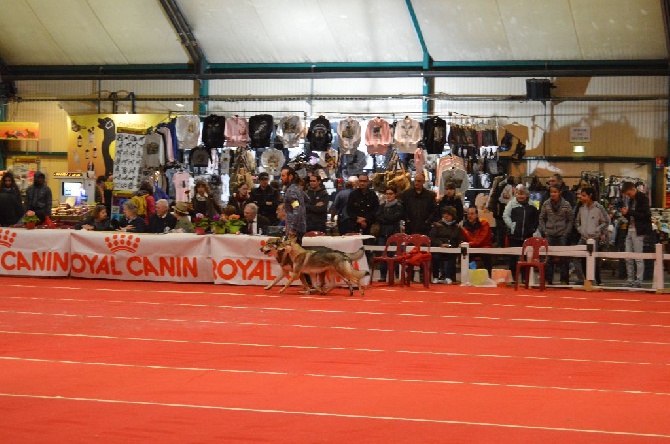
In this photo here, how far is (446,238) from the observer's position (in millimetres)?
17344

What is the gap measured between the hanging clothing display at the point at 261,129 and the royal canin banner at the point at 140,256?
18.0 ft

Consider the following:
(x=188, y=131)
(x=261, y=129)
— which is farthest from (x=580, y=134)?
(x=188, y=131)

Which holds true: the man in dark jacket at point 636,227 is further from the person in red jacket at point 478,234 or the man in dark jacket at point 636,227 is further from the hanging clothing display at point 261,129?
the hanging clothing display at point 261,129

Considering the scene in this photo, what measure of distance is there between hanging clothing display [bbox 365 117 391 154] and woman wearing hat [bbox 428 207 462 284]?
419 cm

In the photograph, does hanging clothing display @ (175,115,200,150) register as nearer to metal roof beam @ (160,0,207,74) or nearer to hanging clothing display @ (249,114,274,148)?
hanging clothing display @ (249,114,274,148)

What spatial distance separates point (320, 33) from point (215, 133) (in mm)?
3470

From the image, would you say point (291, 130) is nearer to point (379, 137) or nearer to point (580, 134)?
point (379, 137)

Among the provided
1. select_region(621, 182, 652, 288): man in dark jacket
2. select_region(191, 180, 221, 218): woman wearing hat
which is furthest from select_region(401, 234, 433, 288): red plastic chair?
select_region(191, 180, 221, 218): woman wearing hat

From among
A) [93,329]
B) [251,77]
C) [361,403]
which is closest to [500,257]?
[251,77]

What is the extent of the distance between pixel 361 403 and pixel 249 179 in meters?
14.9

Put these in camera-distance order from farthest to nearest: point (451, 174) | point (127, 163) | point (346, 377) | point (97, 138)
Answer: point (97, 138) < point (127, 163) < point (451, 174) < point (346, 377)

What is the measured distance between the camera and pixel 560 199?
16938mm

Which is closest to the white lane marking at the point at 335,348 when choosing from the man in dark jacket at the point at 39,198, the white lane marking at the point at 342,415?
the white lane marking at the point at 342,415

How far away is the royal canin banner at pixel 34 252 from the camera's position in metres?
17.3
